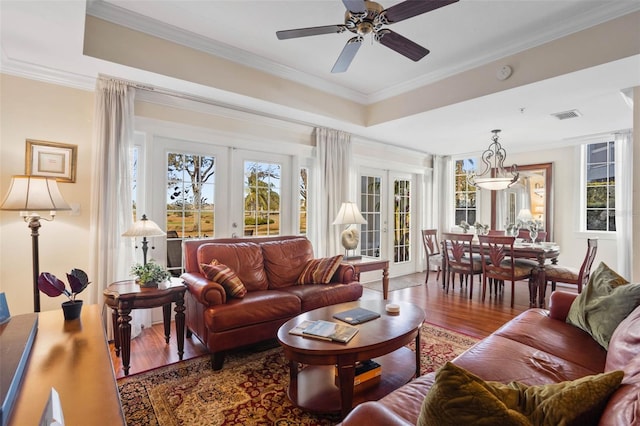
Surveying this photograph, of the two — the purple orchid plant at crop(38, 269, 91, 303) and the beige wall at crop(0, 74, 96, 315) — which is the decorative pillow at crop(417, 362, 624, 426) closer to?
the purple orchid plant at crop(38, 269, 91, 303)

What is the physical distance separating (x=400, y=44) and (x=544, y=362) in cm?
230

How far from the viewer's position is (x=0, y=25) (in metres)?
2.27

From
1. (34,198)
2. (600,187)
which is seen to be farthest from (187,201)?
(600,187)

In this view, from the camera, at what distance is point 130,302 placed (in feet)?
7.98

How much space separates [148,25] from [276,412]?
3.30 meters

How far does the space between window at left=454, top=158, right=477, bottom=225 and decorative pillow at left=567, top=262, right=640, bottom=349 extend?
4.73 metres

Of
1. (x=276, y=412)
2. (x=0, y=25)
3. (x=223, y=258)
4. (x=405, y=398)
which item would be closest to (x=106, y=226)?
(x=223, y=258)

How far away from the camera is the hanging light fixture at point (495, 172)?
187 inches

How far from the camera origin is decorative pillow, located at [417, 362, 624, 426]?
2.51 feet

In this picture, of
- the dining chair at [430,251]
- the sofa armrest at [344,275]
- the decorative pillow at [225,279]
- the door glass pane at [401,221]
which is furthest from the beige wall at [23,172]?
the door glass pane at [401,221]

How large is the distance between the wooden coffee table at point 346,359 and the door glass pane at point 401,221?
3825 millimetres

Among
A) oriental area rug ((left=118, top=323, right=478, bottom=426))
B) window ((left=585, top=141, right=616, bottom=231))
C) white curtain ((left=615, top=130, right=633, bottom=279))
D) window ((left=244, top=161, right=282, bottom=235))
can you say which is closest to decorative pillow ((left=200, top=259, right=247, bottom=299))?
oriental area rug ((left=118, top=323, right=478, bottom=426))

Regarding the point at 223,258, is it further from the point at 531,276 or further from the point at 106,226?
the point at 531,276

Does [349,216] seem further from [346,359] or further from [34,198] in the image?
[34,198]
